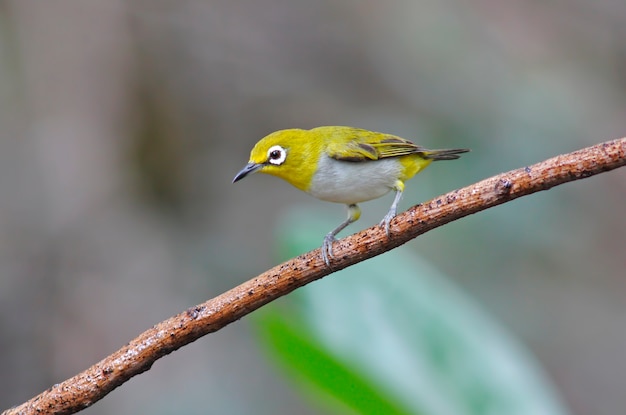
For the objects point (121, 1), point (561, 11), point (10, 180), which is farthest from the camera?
point (561, 11)

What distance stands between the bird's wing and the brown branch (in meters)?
1.53

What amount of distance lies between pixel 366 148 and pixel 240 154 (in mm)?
4865

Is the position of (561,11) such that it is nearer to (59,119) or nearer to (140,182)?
(140,182)

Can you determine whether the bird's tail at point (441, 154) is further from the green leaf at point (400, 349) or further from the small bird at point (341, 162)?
the green leaf at point (400, 349)

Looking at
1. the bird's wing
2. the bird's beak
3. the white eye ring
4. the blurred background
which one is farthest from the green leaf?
the blurred background

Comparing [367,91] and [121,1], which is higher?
[121,1]

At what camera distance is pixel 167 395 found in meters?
6.88

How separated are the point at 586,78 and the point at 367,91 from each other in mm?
2606

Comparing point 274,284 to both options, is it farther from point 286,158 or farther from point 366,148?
point 366,148

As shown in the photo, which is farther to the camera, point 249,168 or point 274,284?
point 249,168

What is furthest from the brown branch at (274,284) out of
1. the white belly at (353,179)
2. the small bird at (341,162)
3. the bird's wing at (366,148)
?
the bird's wing at (366,148)

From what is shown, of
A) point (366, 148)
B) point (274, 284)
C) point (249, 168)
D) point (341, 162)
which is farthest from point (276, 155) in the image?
point (274, 284)

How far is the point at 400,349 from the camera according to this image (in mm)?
2410

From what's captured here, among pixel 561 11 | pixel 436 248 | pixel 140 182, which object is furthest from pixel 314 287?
pixel 561 11
